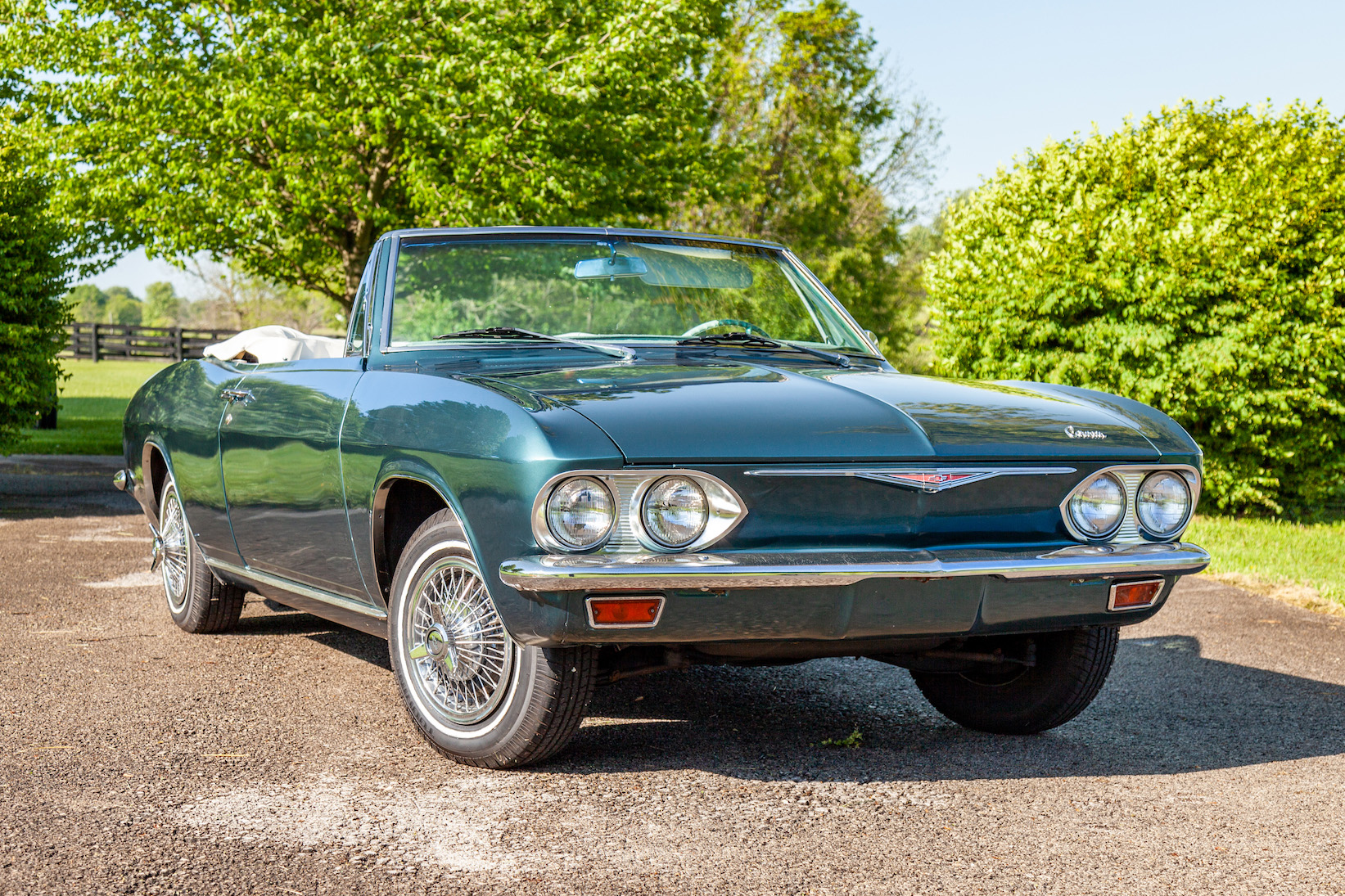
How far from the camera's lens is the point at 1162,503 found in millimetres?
3969

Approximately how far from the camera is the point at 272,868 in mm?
3066

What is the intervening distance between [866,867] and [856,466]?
1.00 m

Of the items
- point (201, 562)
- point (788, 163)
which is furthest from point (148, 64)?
point (788, 163)

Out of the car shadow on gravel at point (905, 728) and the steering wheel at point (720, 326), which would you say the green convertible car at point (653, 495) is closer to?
the steering wheel at point (720, 326)

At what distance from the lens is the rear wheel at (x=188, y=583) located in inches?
228

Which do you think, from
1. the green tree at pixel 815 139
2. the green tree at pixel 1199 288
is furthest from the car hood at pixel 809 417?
the green tree at pixel 815 139

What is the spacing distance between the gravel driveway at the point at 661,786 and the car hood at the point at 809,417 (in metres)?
0.97

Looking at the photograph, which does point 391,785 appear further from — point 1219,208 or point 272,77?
point 272,77

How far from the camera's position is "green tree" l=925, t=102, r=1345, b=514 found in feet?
35.4

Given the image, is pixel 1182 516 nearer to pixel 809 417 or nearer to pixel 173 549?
pixel 809 417

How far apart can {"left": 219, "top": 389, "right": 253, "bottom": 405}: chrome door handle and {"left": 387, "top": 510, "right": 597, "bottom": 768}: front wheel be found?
140cm

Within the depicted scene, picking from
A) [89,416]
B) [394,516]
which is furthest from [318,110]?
[394,516]

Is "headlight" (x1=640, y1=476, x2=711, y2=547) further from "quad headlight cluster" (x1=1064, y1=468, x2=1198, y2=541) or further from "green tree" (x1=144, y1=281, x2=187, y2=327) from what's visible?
"green tree" (x1=144, y1=281, x2=187, y2=327)

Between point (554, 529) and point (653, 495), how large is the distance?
263 millimetres
